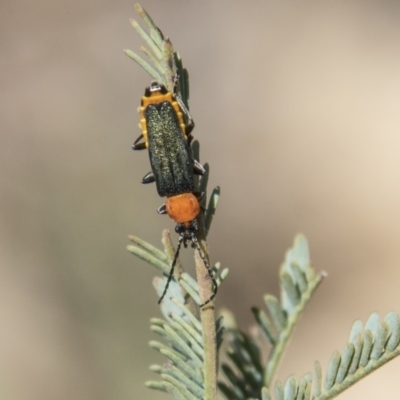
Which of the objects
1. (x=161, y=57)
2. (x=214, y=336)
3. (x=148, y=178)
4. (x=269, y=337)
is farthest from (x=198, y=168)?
(x=148, y=178)

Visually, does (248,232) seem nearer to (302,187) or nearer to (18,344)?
(302,187)

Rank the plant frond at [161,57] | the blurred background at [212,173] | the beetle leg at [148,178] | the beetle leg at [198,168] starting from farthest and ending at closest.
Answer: the blurred background at [212,173]
the beetle leg at [148,178]
the beetle leg at [198,168]
the plant frond at [161,57]

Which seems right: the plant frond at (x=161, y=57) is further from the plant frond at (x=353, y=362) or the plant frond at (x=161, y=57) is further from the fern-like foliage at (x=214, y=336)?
the plant frond at (x=353, y=362)

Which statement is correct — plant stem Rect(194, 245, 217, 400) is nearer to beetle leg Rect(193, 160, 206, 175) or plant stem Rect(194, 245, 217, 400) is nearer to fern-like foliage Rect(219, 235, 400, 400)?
fern-like foliage Rect(219, 235, 400, 400)

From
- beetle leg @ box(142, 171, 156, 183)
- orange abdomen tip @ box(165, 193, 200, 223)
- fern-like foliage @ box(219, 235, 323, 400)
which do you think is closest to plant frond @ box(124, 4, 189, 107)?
orange abdomen tip @ box(165, 193, 200, 223)

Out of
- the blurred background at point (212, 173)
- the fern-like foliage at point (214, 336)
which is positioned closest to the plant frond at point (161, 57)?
the fern-like foliage at point (214, 336)

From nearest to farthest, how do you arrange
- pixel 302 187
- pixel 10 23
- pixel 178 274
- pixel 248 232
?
pixel 178 274, pixel 248 232, pixel 302 187, pixel 10 23

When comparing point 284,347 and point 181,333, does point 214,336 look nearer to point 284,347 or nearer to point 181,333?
point 181,333

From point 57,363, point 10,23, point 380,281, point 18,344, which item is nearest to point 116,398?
point 57,363

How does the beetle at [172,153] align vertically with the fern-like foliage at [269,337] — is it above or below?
above
